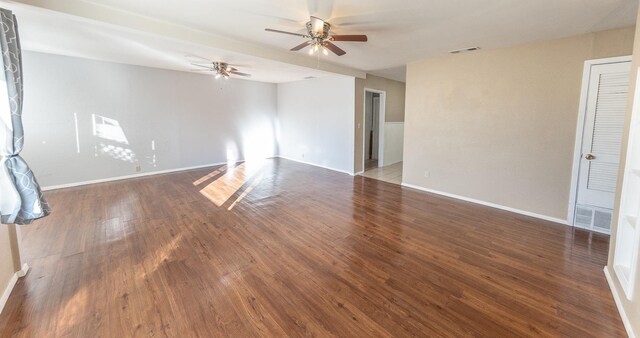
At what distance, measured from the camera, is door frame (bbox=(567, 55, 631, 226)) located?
10.4 feet

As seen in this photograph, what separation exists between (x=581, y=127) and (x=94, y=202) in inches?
283

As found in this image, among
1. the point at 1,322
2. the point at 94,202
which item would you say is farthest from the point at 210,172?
the point at 1,322

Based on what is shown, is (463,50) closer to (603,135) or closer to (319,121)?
(603,135)

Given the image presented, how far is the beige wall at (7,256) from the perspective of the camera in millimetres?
2047

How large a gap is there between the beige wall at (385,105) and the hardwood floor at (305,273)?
2.44 meters

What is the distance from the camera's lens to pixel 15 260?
7.47 ft

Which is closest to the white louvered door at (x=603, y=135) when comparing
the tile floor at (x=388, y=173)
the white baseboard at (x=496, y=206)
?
the white baseboard at (x=496, y=206)

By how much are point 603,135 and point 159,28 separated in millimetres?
5508

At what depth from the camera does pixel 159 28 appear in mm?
3070

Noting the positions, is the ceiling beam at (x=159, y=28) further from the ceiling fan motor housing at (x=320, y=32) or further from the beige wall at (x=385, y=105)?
the beige wall at (x=385, y=105)

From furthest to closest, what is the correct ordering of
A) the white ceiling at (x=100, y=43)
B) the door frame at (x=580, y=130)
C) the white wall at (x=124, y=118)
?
the white wall at (x=124, y=118) → the door frame at (x=580, y=130) → the white ceiling at (x=100, y=43)

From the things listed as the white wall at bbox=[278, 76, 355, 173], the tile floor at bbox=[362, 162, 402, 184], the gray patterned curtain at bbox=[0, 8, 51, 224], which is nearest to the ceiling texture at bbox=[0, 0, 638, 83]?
the gray patterned curtain at bbox=[0, 8, 51, 224]

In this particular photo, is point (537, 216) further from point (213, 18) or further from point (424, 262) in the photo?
point (213, 18)

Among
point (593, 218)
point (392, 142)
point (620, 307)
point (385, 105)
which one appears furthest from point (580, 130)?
point (392, 142)
